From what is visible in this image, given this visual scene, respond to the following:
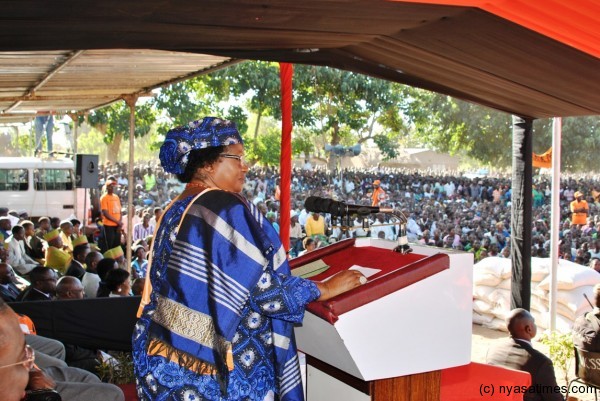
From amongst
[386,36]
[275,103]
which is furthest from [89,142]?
[386,36]

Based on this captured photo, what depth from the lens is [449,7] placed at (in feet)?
8.52

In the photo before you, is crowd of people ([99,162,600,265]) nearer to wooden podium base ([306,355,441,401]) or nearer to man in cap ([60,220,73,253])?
man in cap ([60,220,73,253])

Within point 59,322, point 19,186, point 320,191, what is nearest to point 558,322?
point 59,322

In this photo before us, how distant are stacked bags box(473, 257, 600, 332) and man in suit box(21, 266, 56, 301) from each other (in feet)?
17.0

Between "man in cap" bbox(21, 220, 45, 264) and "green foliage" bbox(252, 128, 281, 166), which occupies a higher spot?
"green foliage" bbox(252, 128, 281, 166)

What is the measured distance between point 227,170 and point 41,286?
12.9 ft

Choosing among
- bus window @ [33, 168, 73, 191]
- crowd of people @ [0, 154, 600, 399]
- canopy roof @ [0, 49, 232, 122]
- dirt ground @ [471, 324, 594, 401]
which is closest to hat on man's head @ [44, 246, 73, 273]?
crowd of people @ [0, 154, 600, 399]

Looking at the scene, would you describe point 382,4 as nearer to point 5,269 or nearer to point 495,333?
point 5,269

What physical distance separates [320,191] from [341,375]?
58.7ft

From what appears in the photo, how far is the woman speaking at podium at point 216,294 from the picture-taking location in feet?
6.68

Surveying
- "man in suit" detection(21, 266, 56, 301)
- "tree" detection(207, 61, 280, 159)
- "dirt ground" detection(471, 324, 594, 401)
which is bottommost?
"dirt ground" detection(471, 324, 594, 401)

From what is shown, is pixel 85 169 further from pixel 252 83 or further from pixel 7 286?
pixel 252 83

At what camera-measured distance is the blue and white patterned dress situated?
2035 mm

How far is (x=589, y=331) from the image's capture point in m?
4.78
